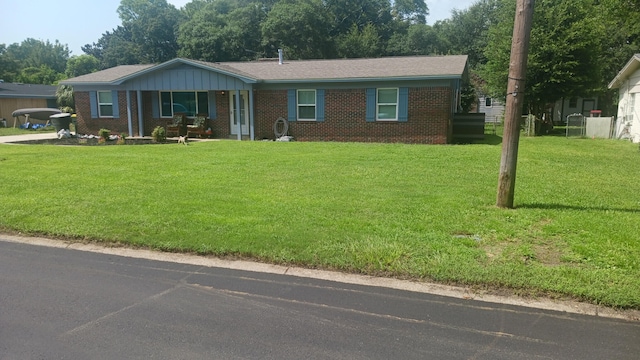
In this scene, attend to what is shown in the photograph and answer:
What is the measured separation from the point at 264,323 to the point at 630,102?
911 inches

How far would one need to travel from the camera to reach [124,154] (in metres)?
14.2

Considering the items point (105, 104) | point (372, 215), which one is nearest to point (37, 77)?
point (105, 104)

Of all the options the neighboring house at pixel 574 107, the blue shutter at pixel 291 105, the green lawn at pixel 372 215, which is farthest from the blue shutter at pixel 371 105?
the neighboring house at pixel 574 107

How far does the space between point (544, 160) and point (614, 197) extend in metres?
4.97

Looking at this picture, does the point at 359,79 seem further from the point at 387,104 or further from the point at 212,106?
the point at 212,106

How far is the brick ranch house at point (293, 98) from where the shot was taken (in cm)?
1831

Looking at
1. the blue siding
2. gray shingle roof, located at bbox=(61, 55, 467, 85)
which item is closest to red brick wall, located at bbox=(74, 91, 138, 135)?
gray shingle roof, located at bbox=(61, 55, 467, 85)

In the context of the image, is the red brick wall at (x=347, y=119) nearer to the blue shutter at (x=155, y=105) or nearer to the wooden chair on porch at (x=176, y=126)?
the blue shutter at (x=155, y=105)

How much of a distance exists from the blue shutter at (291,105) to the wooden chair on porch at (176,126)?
5098mm

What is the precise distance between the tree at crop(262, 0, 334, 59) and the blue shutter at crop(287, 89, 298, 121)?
Answer: 3212 centimetres

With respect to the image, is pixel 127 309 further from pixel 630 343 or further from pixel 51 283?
pixel 630 343

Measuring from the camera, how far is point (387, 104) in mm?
18750

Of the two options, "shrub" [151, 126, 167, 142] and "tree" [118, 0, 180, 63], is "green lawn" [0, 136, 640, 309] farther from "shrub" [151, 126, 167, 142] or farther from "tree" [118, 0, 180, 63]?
"tree" [118, 0, 180, 63]

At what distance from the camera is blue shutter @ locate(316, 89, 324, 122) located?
1958 centimetres
